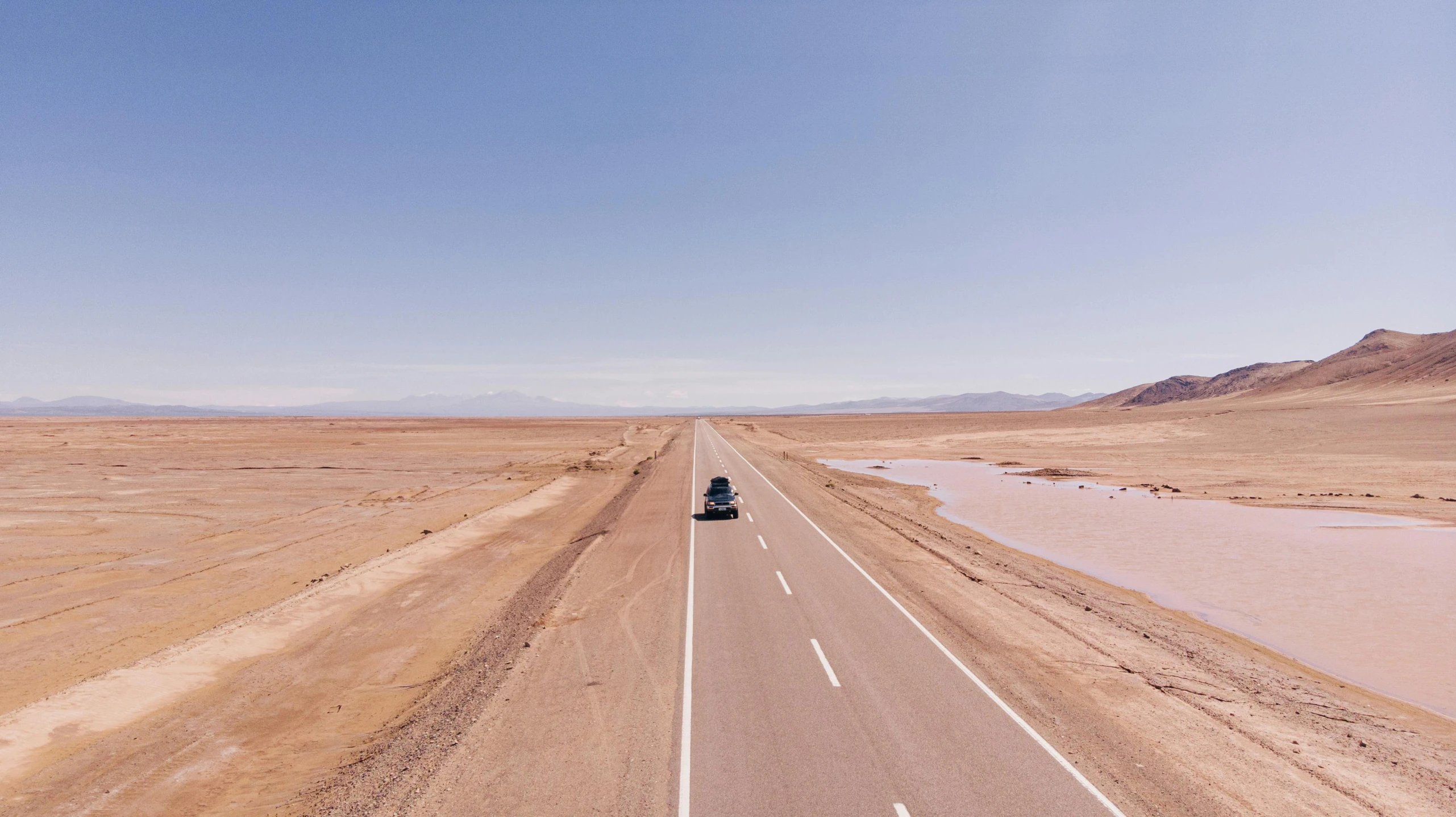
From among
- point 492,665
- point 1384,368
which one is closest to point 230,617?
point 492,665

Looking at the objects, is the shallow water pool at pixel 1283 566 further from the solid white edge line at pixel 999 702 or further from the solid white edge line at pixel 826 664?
the solid white edge line at pixel 826 664

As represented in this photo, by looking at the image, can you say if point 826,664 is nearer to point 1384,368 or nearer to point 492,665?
point 492,665

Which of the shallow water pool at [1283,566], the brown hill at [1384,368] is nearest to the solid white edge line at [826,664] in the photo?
the shallow water pool at [1283,566]

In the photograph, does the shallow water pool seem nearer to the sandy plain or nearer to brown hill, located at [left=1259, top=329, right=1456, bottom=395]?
the sandy plain

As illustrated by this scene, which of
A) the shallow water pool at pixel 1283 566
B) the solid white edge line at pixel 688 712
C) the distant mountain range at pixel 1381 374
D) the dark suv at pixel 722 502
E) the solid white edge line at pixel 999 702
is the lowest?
the shallow water pool at pixel 1283 566

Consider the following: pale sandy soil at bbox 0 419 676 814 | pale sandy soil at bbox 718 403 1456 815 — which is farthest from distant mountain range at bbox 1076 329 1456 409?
pale sandy soil at bbox 0 419 676 814

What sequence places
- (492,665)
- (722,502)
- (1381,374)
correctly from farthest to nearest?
(1381,374) < (722,502) < (492,665)
